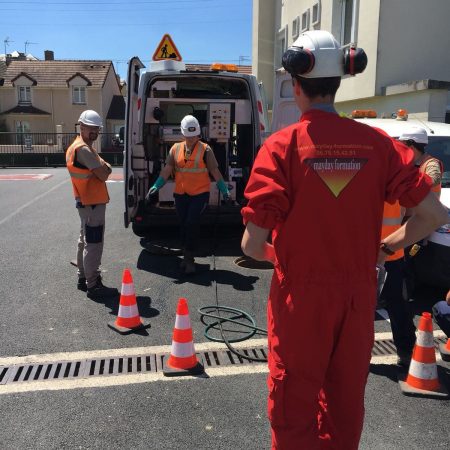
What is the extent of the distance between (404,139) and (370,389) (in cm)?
194

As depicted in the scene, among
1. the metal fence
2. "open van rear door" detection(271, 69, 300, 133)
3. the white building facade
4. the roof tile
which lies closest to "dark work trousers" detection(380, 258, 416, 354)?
"open van rear door" detection(271, 69, 300, 133)

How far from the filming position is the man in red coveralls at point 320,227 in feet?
5.98

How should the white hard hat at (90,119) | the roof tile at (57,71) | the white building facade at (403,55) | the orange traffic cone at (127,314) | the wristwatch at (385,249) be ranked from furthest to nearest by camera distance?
the roof tile at (57,71)
the white building facade at (403,55)
the white hard hat at (90,119)
the orange traffic cone at (127,314)
the wristwatch at (385,249)

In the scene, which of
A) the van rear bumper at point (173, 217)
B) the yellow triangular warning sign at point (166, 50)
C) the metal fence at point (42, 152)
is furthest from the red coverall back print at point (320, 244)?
the metal fence at point (42, 152)

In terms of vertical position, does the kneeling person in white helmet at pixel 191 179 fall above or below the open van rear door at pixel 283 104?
below

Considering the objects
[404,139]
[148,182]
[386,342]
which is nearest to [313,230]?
[404,139]

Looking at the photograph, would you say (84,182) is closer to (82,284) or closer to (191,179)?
(82,284)

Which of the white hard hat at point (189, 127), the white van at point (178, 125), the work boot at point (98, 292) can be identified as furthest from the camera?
the white van at point (178, 125)

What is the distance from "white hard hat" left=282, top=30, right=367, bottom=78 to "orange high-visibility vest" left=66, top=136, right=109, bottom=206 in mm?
3322

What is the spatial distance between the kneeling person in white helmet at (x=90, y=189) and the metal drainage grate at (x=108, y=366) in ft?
4.80

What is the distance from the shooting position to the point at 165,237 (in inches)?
316

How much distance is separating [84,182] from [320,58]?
3487 millimetres

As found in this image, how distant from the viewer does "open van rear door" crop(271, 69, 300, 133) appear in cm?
750

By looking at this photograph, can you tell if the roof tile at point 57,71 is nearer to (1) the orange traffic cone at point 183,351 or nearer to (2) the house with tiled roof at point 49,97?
(2) the house with tiled roof at point 49,97
